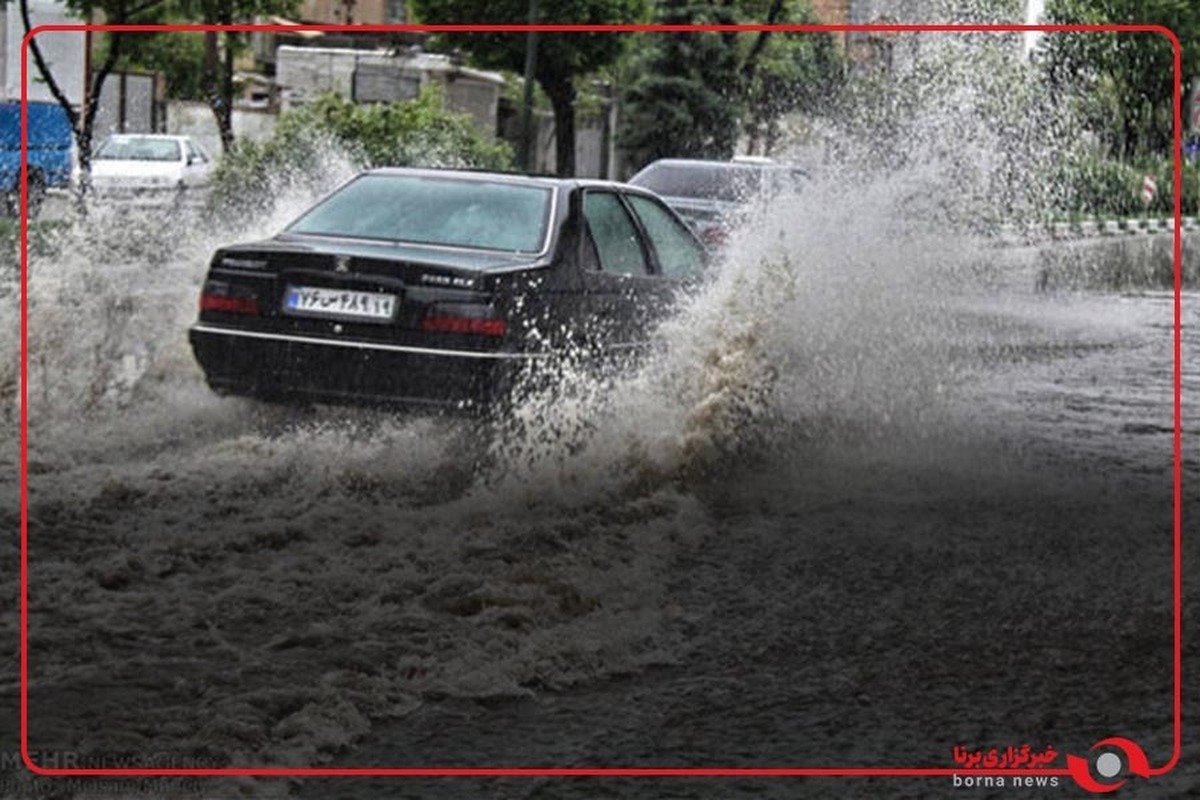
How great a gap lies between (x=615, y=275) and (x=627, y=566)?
2.11 m

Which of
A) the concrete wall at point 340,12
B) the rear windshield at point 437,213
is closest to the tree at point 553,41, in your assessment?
the rear windshield at point 437,213

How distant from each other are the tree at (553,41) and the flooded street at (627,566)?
371cm

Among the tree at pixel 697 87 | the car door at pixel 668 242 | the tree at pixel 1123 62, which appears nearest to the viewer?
the car door at pixel 668 242

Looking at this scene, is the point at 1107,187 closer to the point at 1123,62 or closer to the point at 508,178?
the point at 1123,62

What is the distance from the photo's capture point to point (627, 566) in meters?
6.31

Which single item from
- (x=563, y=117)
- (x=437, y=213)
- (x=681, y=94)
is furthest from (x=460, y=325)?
(x=681, y=94)

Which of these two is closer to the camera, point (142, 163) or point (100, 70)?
point (100, 70)

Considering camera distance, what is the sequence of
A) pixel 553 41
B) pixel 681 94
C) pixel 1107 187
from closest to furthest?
pixel 553 41, pixel 681 94, pixel 1107 187

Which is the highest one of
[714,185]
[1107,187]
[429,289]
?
[714,185]

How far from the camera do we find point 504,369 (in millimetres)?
7488

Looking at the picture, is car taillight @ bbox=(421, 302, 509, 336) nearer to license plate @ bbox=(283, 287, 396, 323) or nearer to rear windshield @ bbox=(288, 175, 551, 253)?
license plate @ bbox=(283, 287, 396, 323)

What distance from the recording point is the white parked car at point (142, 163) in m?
25.4

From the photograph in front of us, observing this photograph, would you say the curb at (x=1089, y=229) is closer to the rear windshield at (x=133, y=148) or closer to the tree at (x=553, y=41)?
the rear windshield at (x=133, y=148)

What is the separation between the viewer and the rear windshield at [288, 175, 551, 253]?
26.1ft
